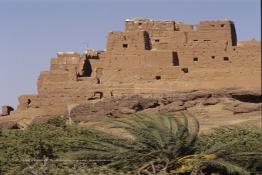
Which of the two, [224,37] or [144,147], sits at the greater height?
[224,37]

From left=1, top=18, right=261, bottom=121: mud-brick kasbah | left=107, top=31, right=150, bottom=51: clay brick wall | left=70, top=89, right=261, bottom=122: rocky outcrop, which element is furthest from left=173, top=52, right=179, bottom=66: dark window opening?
left=70, top=89, right=261, bottom=122: rocky outcrop

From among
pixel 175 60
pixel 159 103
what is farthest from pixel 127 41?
pixel 159 103

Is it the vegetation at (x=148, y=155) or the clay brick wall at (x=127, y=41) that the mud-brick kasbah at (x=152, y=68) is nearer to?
the clay brick wall at (x=127, y=41)

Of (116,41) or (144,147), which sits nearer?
(144,147)

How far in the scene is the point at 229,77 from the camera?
32656 millimetres

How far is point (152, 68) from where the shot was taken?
3341cm

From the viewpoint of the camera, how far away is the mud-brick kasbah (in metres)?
32.7

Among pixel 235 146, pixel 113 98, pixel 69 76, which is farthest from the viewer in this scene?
pixel 69 76

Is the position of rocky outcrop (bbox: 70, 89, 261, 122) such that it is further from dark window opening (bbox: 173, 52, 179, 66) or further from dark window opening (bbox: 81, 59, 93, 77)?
→ dark window opening (bbox: 81, 59, 93, 77)

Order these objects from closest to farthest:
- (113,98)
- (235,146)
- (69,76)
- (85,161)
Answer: (85,161), (235,146), (113,98), (69,76)

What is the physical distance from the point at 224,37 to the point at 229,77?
3178 mm

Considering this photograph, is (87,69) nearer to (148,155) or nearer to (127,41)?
(127,41)

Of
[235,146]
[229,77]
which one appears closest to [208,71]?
[229,77]

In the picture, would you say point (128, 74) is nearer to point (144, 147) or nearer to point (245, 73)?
point (245, 73)
